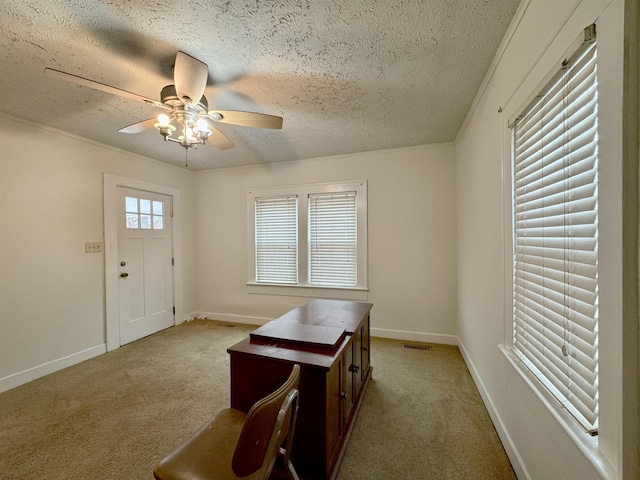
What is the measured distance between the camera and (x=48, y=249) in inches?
108

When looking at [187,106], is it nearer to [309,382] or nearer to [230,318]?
[309,382]

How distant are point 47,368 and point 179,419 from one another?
1.77m

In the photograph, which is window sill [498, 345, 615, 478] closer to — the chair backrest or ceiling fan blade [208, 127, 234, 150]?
the chair backrest

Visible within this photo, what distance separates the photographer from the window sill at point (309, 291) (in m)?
3.69

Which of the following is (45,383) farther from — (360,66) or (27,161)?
(360,66)

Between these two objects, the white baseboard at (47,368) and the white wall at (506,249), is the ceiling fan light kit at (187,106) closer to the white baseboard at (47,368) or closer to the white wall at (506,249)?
the white wall at (506,249)

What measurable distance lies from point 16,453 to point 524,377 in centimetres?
301

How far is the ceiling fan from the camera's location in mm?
1541

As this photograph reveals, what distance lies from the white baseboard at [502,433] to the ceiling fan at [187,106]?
2471mm

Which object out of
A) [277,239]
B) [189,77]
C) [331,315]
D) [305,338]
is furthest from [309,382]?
[277,239]

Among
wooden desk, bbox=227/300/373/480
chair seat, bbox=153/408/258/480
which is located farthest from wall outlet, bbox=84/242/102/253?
chair seat, bbox=153/408/258/480

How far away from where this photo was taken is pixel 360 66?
1.84 metres

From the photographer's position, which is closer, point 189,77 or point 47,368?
point 189,77

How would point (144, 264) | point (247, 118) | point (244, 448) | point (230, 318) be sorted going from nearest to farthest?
point (244, 448), point (247, 118), point (144, 264), point (230, 318)
